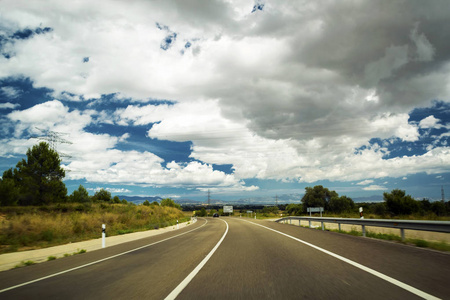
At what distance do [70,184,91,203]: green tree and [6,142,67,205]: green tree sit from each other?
10.9 meters

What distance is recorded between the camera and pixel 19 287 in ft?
18.5

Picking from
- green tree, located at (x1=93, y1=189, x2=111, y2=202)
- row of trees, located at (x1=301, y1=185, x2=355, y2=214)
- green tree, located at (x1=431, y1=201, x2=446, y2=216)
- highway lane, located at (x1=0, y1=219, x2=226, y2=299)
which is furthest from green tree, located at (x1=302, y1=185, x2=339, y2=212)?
highway lane, located at (x1=0, y1=219, x2=226, y2=299)

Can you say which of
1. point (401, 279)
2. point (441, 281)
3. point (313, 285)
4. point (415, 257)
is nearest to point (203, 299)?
point (313, 285)

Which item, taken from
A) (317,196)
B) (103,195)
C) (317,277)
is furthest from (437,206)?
(103,195)

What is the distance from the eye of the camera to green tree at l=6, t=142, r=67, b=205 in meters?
41.3

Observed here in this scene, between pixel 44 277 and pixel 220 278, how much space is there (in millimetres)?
4589

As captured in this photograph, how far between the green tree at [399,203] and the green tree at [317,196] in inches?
1744

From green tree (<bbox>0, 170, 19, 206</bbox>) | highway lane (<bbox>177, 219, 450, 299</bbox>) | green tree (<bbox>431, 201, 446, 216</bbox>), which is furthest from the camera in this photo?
green tree (<bbox>431, 201, 446, 216</bbox>)

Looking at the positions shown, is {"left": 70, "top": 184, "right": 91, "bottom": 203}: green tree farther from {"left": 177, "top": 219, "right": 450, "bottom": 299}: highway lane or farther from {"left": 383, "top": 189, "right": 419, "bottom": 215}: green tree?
{"left": 383, "top": 189, "right": 419, "bottom": 215}: green tree

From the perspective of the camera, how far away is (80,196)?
57375 mm

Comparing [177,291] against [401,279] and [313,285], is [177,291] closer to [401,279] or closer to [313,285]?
[313,285]

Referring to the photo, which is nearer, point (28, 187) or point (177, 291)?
point (177, 291)

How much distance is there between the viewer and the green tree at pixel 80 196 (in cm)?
5534

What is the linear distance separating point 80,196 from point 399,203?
6594 cm
